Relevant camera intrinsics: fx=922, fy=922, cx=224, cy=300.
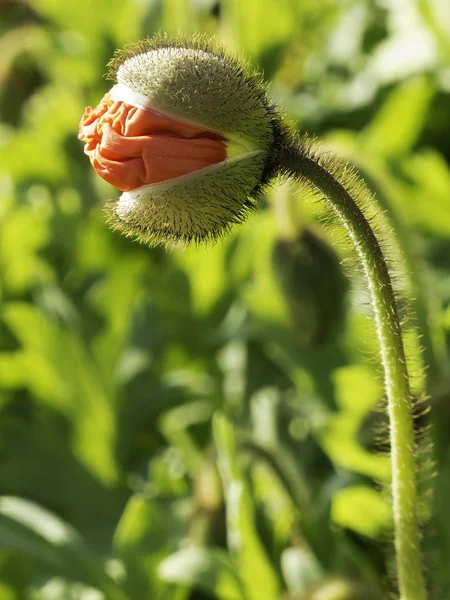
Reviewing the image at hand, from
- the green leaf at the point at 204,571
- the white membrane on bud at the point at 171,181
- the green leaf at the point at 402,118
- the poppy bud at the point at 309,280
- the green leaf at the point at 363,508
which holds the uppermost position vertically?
the green leaf at the point at 402,118

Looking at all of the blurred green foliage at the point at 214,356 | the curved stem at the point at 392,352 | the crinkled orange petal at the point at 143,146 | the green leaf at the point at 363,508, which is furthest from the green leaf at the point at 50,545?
the crinkled orange petal at the point at 143,146

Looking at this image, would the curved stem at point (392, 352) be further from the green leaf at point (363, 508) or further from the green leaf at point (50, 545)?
the green leaf at point (50, 545)

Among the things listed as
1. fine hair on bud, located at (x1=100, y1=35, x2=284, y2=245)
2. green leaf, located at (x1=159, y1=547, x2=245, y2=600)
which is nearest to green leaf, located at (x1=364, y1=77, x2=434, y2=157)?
green leaf, located at (x1=159, y1=547, x2=245, y2=600)

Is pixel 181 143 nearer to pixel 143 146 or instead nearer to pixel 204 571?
pixel 143 146

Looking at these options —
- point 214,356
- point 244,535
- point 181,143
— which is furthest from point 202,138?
point 214,356

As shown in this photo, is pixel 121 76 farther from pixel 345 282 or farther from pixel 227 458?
pixel 345 282

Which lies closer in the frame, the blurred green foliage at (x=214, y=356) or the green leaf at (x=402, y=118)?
the blurred green foliage at (x=214, y=356)

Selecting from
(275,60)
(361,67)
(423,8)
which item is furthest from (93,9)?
(423,8)
